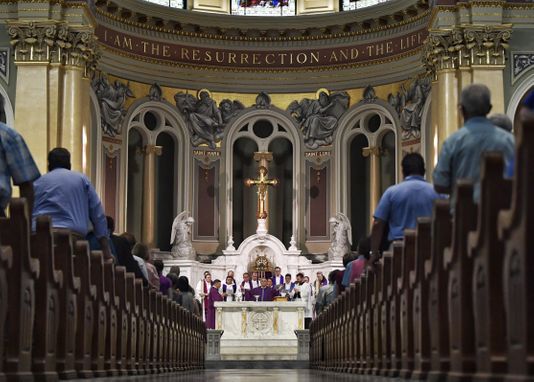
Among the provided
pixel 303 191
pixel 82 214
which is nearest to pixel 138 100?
pixel 303 191

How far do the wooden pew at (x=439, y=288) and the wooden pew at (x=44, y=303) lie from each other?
6.71 ft

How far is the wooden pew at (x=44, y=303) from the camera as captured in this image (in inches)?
232

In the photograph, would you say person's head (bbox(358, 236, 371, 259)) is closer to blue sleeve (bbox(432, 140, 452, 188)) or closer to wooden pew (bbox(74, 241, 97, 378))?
wooden pew (bbox(74, 241, 97, 378))

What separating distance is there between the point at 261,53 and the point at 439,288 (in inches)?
817

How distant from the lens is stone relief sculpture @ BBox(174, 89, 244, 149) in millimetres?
25172

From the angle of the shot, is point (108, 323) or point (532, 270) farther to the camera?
point (108, 323)

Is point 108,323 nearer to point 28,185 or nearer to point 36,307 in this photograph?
point 28,185

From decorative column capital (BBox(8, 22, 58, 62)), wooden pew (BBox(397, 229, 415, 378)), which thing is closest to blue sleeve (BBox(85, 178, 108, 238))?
wooden pew (BBox(397, 229, 415, 378))

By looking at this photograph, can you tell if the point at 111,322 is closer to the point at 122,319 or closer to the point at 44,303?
the point at 122,319

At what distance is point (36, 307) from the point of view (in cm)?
603

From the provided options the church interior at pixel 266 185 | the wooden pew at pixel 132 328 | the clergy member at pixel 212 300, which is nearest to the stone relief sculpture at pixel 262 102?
the church interior at pixel 266 185

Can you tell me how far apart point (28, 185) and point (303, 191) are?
18.8 m

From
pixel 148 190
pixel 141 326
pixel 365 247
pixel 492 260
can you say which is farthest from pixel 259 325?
pixel 492 260

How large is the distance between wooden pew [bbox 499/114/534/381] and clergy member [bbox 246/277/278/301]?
1794 centimetres
